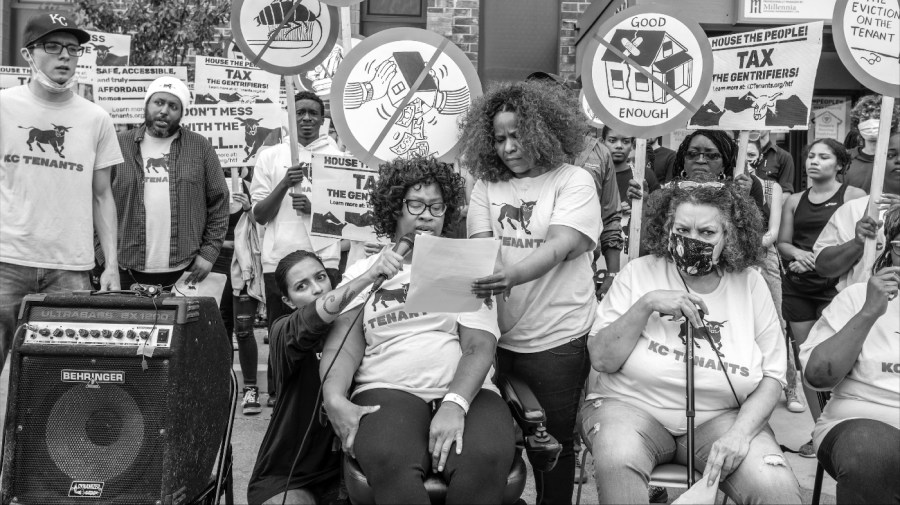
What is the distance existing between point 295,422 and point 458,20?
7.67 meters

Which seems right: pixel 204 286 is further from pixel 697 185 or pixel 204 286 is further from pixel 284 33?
pixel 697 185

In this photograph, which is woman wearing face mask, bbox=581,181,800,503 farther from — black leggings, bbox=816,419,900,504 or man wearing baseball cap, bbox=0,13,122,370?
man wearing baseball cap, bbox=0,13,122,370

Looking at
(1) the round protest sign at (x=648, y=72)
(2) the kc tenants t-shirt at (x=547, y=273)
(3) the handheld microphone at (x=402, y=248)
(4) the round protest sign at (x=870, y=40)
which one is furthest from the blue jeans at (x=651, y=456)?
(4) the round protest sign at (x=870, y=40)

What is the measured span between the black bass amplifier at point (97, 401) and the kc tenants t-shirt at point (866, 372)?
2.34 metres

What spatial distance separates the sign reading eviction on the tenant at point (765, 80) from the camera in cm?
469

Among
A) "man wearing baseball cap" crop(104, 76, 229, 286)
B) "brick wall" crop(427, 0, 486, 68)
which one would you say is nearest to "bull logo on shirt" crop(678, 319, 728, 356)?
"man wearing baseball cap" crop(104, 76, 229, 286)

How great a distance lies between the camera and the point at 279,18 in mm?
4402

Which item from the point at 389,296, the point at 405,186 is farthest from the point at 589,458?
the point at 405,186

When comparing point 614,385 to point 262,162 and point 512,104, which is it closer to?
point 512,104

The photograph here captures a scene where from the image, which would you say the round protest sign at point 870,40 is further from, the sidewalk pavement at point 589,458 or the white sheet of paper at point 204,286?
the white sheet of paper at point 204,286

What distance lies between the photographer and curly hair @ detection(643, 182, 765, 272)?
11.0 ft

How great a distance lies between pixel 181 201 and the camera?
203 inches

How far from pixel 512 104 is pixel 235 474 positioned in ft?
7.95

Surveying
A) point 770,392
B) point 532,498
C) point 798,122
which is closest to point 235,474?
point 532,498
